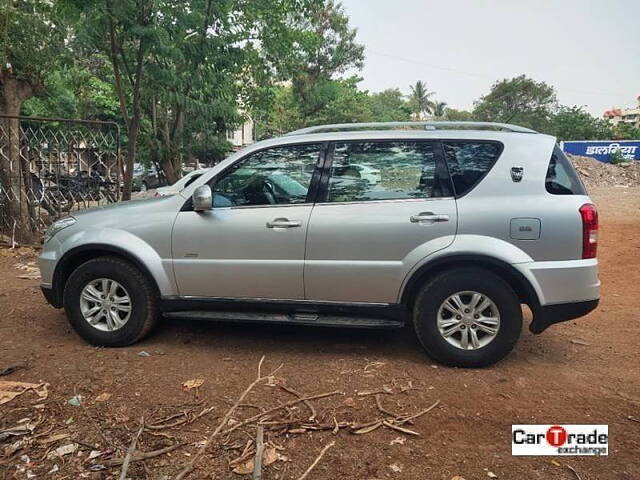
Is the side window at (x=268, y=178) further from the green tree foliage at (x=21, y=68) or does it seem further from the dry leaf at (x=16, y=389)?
the green tree foliage at (x=21, y=68)

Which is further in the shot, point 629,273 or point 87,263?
point 629,273

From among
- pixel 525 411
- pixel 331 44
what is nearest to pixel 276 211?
pixel 525 411

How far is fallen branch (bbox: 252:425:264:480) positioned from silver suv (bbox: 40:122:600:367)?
112cm

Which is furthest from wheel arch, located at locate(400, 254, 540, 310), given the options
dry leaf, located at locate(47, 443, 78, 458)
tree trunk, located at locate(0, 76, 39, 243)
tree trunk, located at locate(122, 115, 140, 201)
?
tree trunk, located at locate(0, 76, 39, 243)

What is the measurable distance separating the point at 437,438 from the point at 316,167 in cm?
213

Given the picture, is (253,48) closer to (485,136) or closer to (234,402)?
(485,136)

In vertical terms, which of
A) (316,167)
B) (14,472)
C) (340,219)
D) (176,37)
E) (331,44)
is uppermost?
(331,44)

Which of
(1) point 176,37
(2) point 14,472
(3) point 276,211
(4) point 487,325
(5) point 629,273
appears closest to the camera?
(2) point 14,472

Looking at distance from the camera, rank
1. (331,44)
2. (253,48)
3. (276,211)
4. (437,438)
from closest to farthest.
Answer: (437,438) → (276,211) → (253,48) → (331,44)

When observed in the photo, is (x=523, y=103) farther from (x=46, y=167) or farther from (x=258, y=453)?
(x=258, y=453)

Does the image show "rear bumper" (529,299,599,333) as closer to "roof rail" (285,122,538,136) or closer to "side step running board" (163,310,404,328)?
"side step running board" (163,310,404,328)

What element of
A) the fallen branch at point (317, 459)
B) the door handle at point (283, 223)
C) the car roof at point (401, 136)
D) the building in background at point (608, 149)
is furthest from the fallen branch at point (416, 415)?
the building in background at point (608, 149)

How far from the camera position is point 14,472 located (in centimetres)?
254

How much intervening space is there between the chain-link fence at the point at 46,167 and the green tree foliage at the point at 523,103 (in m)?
36.9
